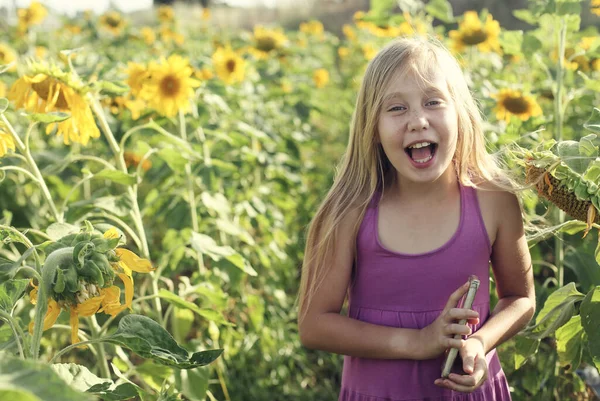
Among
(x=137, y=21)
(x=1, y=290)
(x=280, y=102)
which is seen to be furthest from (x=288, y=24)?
(x=1, y=290)

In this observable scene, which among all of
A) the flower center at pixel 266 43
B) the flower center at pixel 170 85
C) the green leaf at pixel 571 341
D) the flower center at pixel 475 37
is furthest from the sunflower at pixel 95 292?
the flower center at pixel 266 43

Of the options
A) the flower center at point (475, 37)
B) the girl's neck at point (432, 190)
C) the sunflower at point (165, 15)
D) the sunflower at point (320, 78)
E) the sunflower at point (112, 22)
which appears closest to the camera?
the girl's neck at point (432, 190)

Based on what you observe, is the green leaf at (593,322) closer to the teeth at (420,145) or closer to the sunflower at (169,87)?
the teeth at (420,145)

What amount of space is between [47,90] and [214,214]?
782mm

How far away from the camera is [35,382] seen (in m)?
0.57

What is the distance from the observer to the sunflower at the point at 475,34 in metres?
2.87

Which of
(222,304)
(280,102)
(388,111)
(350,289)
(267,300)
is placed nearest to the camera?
(388,111)

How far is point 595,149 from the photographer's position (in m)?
1.02

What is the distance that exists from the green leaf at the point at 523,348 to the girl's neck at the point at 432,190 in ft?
1.13

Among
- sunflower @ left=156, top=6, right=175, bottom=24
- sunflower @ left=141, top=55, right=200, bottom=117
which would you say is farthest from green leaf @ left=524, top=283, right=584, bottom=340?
sunflower @ left=156, top=6, right=175, bottom=24

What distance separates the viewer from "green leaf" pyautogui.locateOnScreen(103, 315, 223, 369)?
0.97 m

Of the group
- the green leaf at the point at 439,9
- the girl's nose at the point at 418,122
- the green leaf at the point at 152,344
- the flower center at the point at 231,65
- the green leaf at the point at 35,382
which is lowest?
the green leaf at the point at 152,344

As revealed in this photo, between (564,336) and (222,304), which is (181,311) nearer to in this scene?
(222,304)

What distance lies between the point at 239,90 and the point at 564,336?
1750 mm
